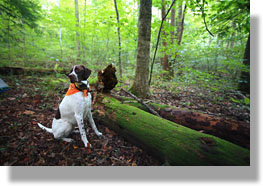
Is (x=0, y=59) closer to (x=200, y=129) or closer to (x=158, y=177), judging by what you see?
(x=158, y=177)

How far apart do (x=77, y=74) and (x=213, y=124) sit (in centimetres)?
270

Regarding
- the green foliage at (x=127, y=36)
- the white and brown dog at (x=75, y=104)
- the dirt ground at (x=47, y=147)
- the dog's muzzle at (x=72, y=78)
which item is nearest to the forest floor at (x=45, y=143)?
the dirt ground at (x=47, y=147)

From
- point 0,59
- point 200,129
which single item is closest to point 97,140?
point 200,129

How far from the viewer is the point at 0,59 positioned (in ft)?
17.1

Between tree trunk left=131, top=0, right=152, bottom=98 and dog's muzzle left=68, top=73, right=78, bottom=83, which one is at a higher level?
tree trunk left=131, top=0, right=152, bottom=98

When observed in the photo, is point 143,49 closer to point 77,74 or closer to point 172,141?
point 77,74

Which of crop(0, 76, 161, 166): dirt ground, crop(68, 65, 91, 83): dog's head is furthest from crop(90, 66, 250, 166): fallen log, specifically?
crop(68, 65, 91, 83): dog's head

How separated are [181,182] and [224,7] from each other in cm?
472

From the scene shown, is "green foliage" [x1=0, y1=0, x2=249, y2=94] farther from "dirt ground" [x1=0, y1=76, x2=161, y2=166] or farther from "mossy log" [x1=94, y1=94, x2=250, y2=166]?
"mossy log" [x1=94, y1=94, x2=250, y2=166]

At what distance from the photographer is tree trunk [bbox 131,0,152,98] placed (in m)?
3.43

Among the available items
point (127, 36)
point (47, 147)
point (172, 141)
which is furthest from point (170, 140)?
point (127, 36)

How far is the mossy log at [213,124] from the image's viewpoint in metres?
1.99

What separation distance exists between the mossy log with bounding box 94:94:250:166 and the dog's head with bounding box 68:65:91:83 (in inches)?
40.6

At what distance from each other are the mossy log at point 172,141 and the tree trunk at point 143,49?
1354mm
